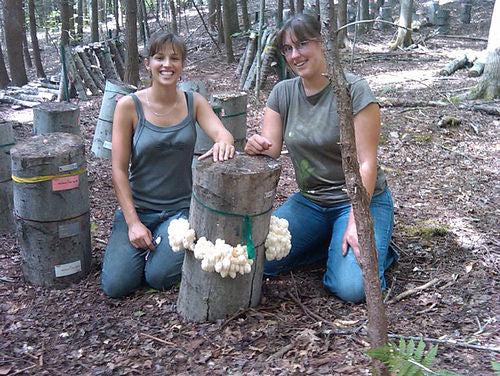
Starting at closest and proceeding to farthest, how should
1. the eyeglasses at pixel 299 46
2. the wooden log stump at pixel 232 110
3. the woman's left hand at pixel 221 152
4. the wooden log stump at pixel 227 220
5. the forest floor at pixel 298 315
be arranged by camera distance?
the forest floor at pixel 298 315 < the wooden log stump at pixel 227 220 < the woman's left hand at pixel 221 152 < the eyeglasses at pixel 299 46 < the wooden log stump at pixel 232 110

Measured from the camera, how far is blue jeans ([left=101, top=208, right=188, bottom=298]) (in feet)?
10.5

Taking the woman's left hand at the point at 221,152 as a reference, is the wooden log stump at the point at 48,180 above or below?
below

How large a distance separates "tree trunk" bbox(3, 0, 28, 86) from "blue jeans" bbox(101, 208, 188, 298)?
9.29 metres

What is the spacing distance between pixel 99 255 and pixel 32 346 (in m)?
1.17

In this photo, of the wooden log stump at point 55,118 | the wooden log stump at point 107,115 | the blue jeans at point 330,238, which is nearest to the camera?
the blue jeans at point 330,238

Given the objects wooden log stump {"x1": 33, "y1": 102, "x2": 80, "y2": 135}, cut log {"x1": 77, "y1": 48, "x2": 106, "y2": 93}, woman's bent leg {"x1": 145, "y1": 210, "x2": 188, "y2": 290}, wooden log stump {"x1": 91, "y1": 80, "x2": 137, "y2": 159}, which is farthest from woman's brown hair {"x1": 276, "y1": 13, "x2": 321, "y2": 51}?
cut log {"x1": 77, "y1": 48, "x2": 106, "y2": 93}

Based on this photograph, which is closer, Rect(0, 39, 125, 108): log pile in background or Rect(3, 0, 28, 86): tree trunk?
Rect(0, 39, 125, 108): log pile in background

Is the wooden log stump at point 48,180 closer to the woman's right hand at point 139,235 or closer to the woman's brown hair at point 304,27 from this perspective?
the woman's right hand at point 139,235

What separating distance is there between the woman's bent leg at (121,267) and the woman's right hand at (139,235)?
91mm

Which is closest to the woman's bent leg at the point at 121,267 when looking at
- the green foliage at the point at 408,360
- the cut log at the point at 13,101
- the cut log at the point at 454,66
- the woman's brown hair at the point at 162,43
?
the woman's brown hair at the point at 162,43

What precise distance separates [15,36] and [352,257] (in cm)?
1054

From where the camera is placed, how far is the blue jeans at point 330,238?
300 cm

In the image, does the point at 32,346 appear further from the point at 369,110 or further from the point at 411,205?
the point at 411,205

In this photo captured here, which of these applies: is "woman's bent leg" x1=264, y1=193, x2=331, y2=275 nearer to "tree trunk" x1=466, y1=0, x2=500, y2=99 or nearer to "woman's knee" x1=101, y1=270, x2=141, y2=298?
"woman's knee" x1=101, y1=270, x2=141, y2=298
